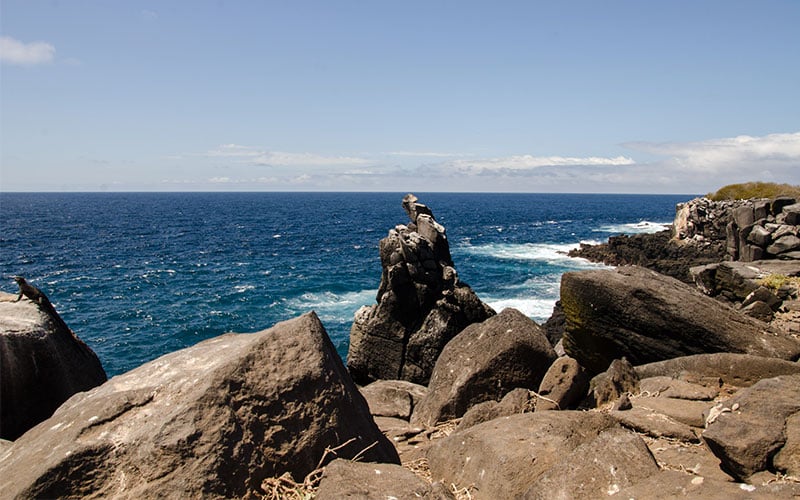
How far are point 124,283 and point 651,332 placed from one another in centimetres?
4890

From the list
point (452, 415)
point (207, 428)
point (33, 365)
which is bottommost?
point (452, 415)

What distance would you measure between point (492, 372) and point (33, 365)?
8167 mm

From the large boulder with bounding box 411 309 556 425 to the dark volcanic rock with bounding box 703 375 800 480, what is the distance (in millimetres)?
4052

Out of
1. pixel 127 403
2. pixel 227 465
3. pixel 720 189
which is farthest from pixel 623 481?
pixel 720 189

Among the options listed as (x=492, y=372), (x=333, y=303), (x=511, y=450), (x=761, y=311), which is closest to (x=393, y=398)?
(x=492, y=372)

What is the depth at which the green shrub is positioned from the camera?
5094cm

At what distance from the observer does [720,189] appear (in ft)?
212

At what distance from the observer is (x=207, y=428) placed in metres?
5.07

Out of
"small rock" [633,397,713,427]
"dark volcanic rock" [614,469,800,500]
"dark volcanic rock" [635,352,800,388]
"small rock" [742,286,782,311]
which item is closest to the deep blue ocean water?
"small rock" [742,286,782,311]

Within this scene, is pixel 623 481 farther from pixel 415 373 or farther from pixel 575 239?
pixel 575 239

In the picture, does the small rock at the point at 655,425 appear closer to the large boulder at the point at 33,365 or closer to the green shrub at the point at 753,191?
the large boulder at the point at 33,365

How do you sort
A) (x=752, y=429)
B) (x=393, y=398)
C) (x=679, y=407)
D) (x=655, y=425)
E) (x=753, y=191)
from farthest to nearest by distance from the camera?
(x=753, y=191) → (x=393, y=398) → (x=679, y=407) → (x=655, y=425) → (x=752, y=429)

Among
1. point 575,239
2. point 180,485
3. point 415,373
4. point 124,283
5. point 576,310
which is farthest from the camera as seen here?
point 575,239

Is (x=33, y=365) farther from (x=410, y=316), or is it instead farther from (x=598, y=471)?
(x=410, y=316)
